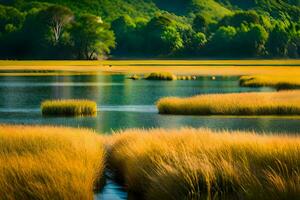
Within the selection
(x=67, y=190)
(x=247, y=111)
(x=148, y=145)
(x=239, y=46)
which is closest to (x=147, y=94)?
(x=247, y=111)

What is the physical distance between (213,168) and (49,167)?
3.40 meters

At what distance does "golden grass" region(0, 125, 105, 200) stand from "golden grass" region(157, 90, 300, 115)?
64.9 feet

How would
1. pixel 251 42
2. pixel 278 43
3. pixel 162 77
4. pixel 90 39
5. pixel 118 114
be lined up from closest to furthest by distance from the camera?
1. pixel 118 114
2. pixel 162 77
3. pixel 90 39
4. pixel 278 43
5. pixel 251 42

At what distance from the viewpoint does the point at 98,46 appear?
17088 centimetres

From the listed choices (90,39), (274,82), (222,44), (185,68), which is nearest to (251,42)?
(222,44)

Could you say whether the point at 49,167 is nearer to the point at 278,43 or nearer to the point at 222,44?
the point at 278,43

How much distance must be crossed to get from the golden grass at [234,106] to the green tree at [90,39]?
129817mm

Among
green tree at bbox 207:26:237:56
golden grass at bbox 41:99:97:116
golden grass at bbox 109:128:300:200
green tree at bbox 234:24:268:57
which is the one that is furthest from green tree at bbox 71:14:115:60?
golden grass at bbox 109:128:300:200

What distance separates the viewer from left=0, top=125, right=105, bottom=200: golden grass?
1315cm

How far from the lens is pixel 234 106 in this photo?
39.4m

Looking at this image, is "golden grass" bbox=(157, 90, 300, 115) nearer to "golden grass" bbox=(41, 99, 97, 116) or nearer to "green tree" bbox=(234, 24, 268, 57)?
"golden grass" bbox=(41, 99, 97, 116)

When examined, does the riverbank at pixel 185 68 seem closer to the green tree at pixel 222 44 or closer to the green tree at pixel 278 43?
the green tree at pixel 278 43

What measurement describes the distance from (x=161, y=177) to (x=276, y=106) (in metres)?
26.2

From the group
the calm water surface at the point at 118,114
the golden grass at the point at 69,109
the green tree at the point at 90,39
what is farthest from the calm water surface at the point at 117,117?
the green tree at the point at 90,39
